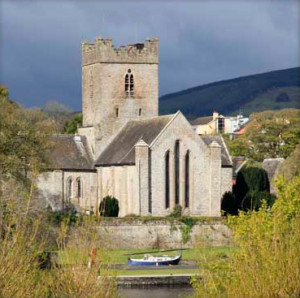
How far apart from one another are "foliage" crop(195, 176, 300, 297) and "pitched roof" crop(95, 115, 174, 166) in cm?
3926

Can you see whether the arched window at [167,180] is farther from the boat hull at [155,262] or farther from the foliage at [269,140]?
the foliage at [269,140]

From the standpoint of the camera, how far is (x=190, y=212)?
73125mm

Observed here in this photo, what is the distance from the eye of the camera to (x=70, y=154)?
76625 mm

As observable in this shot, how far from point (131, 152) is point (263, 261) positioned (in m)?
44.1

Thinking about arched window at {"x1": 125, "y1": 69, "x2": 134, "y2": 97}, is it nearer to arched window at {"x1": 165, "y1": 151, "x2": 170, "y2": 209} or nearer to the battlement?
the battlement

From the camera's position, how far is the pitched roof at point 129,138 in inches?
2872

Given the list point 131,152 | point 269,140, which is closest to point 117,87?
point 131,152

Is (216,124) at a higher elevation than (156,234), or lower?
higher

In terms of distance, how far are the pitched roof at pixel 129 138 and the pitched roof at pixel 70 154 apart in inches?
35.0

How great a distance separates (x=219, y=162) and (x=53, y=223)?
579 inches

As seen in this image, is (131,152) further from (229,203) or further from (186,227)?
(186,227)

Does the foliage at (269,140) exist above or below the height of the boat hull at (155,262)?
above

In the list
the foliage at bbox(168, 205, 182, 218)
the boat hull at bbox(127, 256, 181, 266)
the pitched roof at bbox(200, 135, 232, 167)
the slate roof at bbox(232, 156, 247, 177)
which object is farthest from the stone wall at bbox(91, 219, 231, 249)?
the slate roof at bbox(232, 156, 247, 177)

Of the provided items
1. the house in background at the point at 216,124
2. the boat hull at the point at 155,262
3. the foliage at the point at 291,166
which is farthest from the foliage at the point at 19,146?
the house in background at the point at 216,124
